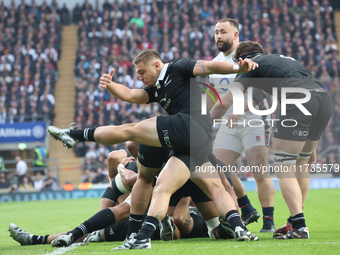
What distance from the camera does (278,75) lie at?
429 cm

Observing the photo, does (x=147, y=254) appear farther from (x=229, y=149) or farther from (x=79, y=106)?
(x=79, y=106)

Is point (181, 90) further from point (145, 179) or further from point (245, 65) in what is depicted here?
point (145, 179)

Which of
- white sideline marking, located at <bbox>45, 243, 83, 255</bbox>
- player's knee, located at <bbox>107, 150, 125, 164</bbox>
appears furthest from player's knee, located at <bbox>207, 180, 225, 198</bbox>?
player's knee, located at <bbox>107, 150, 125, 164</bbox>

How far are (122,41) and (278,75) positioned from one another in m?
17.3

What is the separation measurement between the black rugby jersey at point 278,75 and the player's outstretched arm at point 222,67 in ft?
Answer: 1.17

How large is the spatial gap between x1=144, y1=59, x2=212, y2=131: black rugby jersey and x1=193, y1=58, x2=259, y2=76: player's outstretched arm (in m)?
0.09

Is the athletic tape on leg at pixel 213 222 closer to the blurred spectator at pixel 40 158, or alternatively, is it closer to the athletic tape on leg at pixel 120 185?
the athletic tape on leg at pixel 120 185

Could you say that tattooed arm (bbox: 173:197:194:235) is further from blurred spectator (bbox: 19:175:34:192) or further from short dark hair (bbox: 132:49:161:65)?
blurred spectator (bbox: 19:175:34:192)

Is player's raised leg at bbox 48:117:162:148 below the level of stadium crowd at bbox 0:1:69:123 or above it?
below

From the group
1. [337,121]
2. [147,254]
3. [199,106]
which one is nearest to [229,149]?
[199,106]

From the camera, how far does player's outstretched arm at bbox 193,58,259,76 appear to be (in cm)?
391

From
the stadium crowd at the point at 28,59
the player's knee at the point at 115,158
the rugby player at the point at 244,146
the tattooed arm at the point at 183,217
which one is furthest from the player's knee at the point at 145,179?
the stadium crowd at the point at 28,59

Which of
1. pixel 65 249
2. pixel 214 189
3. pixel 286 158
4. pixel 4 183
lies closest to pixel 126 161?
pixel 214 189

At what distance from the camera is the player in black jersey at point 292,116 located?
405cm
